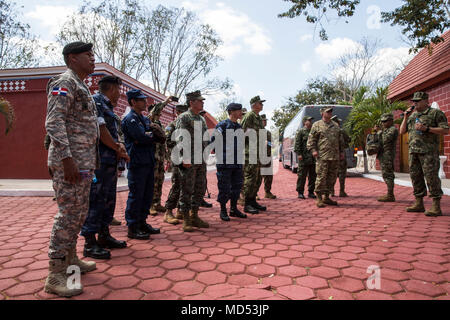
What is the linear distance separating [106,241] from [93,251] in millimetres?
294

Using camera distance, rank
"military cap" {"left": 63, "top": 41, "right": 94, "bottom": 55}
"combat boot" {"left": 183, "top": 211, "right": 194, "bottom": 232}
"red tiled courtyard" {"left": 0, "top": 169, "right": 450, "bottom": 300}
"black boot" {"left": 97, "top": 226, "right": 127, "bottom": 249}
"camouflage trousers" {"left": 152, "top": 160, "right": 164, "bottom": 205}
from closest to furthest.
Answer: "red tiled courtyard" {"left": 0, "top": 169, "right": 450, "bottom": 300} < "military cap" {"left": 63, "top": 41, "right": 94, "bottom": 55} < "black boot" {"left": 97, "top": 226, "right": 127, "bottom": 249} < "combat boot" {"left": 183, "top": 211, "right": 194, "bottom": 232} < "camouflage trousers" {"left": 152, "top": 160, "right": 164, "bottom": 205}

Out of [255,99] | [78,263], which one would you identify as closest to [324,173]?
[255,99]

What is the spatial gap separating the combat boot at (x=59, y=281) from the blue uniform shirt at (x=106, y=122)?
1.12 metres

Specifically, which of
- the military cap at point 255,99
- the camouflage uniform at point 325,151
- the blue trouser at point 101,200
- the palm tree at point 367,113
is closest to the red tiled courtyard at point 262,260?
the blue trouser at point 101,200

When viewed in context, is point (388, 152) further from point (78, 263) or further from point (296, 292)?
point (78, 263)

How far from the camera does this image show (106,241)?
3172 mm

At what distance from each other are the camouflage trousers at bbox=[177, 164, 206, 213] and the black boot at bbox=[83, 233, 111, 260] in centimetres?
122

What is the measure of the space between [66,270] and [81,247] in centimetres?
109

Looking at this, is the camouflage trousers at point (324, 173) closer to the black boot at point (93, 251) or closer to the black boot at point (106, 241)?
the black boot at point (106, 241)

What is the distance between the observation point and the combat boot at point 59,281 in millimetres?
2084

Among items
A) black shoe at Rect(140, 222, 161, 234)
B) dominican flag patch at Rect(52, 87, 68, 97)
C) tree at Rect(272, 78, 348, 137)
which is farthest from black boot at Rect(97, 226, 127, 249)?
tree at Rect(272, 78, 348, 137)

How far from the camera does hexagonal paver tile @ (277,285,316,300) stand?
2092 mm

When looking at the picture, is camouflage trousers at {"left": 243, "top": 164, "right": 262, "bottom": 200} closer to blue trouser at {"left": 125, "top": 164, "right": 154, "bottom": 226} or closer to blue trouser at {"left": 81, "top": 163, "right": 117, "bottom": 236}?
blue trouser at {"left": 125, "top": 164, "right": 154, "bottom": 226}
